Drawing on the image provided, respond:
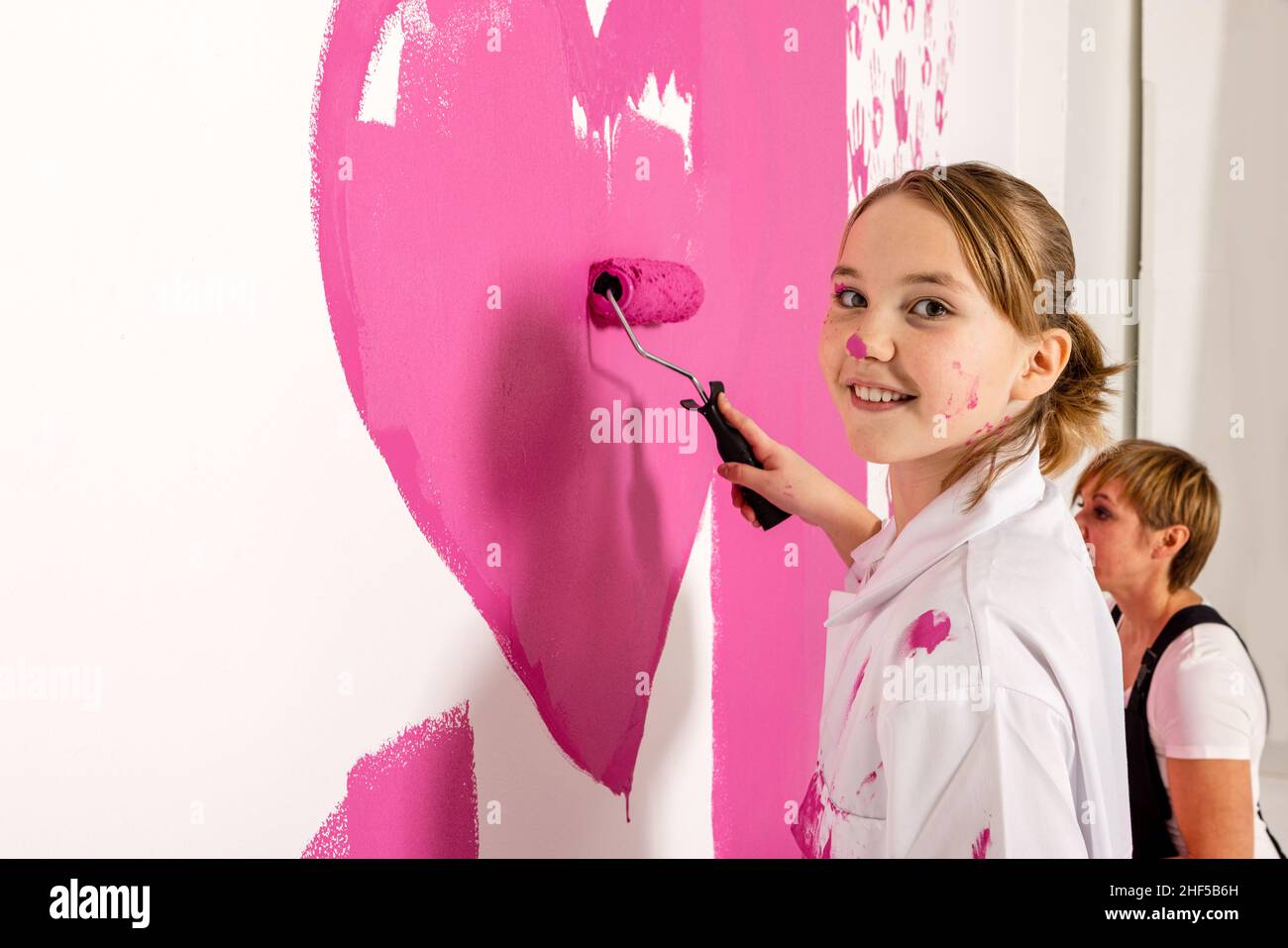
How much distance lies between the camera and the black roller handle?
0.93 meters

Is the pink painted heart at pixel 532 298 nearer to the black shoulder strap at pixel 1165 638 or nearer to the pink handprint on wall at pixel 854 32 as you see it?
the pink handprint on wall at pixel 854 32

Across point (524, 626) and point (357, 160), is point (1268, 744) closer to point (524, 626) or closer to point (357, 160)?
point (524, 626)

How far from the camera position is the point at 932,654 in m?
0.73

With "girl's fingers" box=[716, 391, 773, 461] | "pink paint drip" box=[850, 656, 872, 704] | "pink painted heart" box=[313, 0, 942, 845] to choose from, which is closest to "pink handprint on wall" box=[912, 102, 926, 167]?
"pink painted heart" box=[313, 0, 942, 845]

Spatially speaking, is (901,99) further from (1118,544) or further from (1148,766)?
(1148,766)

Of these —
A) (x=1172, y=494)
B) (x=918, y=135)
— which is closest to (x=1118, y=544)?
(x=1172, y=494)

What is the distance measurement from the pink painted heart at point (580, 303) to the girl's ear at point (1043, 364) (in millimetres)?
280

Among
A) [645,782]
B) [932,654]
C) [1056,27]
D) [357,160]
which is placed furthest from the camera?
[1056,27]

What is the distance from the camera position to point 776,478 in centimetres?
99
